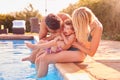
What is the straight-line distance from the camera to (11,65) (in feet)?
23.0

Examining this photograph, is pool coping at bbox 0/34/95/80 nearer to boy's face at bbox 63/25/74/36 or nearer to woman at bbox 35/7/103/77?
woman at bbox 35/7/103/77

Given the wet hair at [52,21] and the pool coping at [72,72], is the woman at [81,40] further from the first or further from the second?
the wet hair at [52,21]

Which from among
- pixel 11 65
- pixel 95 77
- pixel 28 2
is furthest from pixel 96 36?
pixel 28 2

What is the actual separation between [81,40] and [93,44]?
0.20 m

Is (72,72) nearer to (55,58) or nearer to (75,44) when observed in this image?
(55,58)

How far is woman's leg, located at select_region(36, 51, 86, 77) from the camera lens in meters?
4.84

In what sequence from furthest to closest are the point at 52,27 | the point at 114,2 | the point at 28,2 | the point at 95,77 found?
1. the point at 28,2
2. the point at 114,2
3. the point at 52,27
4. the point at 95,77

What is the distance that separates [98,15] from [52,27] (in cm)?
1068

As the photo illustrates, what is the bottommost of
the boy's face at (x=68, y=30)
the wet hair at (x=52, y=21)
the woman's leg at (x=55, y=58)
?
the woman's leg at (x=55, y=58)

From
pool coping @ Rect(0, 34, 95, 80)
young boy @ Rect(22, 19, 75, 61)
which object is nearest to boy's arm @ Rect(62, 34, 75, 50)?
young boy @ Rect(22, 19, 75, 61)

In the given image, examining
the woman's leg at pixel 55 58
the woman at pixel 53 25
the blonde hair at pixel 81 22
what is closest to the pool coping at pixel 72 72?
the woman's leg at pixel 55 58

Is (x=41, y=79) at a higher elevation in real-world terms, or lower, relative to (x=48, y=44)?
lower

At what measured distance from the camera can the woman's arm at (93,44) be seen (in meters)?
4.89

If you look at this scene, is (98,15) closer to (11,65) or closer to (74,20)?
(11,65)
